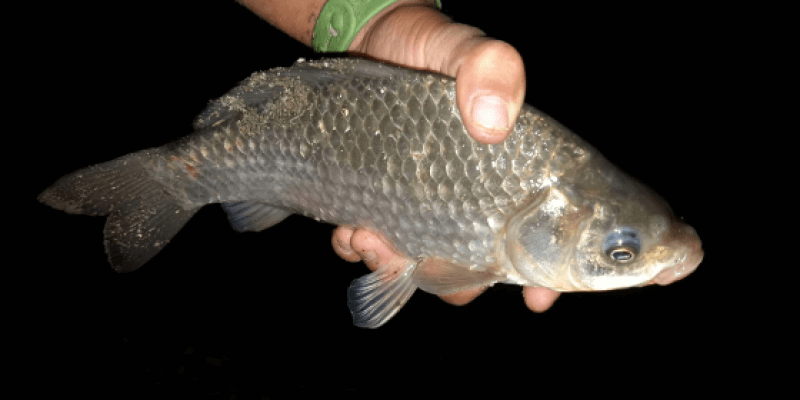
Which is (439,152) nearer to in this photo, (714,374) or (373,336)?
(373,336)

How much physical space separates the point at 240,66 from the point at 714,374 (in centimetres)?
790

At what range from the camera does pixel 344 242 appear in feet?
7.97

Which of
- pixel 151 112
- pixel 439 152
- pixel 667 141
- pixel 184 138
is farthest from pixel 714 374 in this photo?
pixel 151 112

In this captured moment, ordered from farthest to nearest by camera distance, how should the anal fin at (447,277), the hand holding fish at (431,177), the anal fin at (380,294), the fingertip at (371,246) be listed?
the fingertip at (371,246) < the anal fin at (380,294) < the anal fin at (447,277) < the hand holding fish at (431,177)

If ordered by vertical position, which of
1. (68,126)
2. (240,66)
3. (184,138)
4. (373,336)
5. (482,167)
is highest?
(482,167)

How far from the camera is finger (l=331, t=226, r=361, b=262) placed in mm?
2336

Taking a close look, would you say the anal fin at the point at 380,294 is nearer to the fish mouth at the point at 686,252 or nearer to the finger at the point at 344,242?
the finger at the point at 344,242

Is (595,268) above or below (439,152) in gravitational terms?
below

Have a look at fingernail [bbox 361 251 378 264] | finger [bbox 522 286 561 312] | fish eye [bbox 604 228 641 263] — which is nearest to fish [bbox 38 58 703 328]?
fish eye [bbox 604 228 641 263]

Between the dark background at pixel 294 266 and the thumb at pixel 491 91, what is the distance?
14.1ft

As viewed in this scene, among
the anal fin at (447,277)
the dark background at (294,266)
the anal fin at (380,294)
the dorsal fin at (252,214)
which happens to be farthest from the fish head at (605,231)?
the dark background at (294,266)

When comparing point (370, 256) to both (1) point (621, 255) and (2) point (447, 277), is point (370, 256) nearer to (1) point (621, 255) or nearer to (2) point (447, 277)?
(2) point (447, 277)

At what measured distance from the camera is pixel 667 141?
8.04 meters

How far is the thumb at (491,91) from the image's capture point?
1518mm
